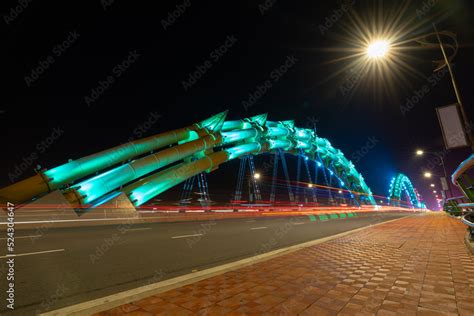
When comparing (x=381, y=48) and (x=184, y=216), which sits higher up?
(x=381, y=48)

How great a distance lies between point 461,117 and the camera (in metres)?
7.11

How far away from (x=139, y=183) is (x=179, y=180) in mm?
4876

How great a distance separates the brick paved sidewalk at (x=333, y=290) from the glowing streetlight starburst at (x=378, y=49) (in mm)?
6691

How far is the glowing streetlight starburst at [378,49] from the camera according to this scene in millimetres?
9227

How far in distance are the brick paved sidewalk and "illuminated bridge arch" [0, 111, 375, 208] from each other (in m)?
21.9

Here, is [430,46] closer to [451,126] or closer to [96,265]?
[451,126]

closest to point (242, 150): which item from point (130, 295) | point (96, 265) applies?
point (96, 265)

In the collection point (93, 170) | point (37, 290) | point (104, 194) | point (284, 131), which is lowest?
point (37, 290)

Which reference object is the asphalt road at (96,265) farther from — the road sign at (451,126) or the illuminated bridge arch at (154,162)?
the illuminated bridge arch at (154,162)

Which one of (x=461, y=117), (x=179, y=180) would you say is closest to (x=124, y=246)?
(x=461, y=117)

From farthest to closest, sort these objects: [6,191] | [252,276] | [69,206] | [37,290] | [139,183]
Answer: [139,183] → [69,206] → [6,191] → [252,276] → [37,290]

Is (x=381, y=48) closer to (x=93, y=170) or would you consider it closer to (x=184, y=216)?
(x=184, y=216)

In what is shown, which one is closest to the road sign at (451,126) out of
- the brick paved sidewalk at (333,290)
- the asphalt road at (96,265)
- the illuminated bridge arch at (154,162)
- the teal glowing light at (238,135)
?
the brick paved sidewalk at (333,290)

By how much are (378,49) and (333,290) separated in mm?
8603
